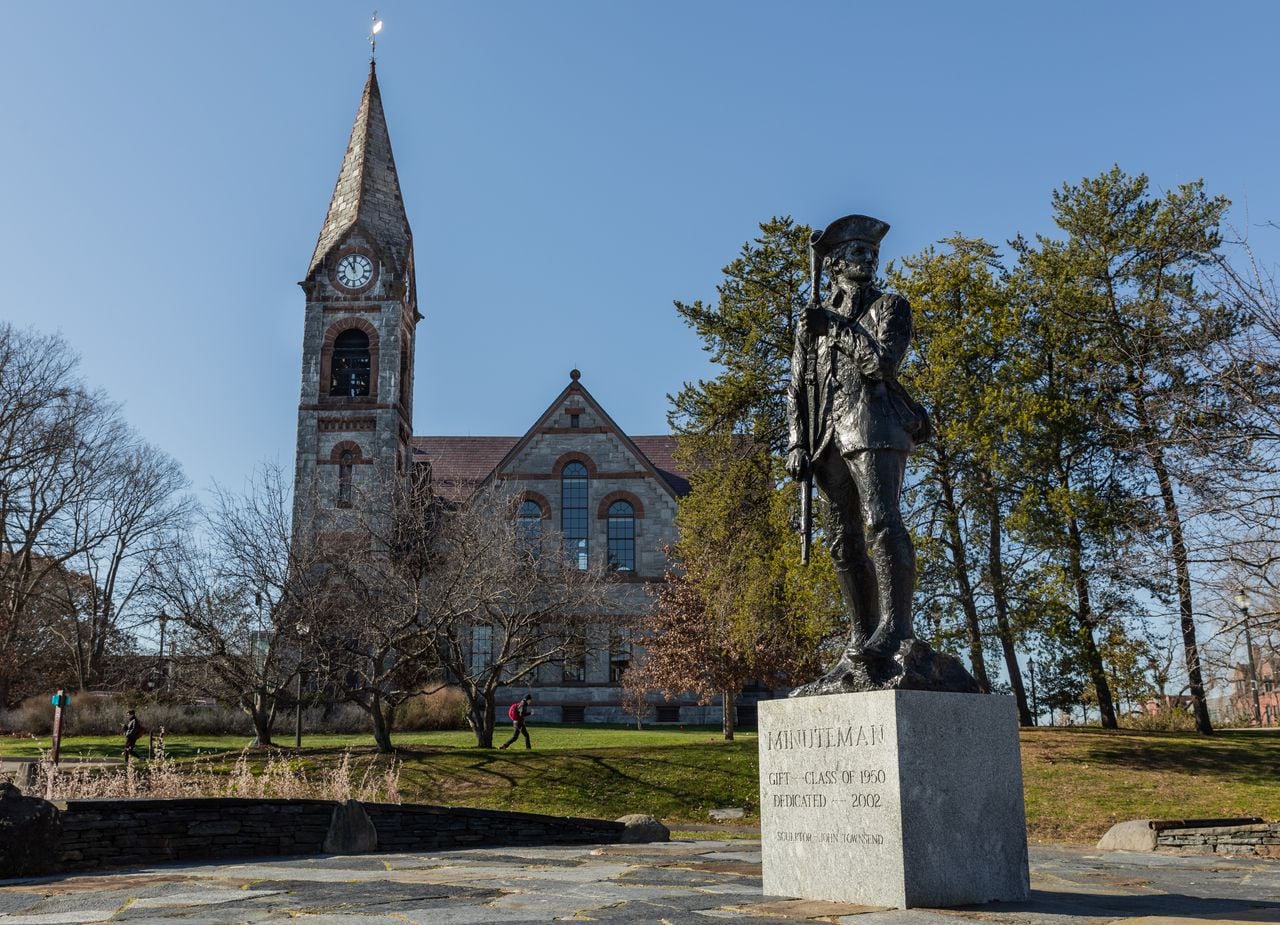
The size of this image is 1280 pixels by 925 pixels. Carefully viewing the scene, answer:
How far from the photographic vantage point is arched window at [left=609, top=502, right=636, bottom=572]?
45375 mm

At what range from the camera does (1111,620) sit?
2386cm

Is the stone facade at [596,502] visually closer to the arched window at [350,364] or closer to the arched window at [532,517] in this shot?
the arched window at [532,517]

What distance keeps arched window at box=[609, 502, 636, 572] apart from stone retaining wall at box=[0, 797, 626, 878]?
107 ft

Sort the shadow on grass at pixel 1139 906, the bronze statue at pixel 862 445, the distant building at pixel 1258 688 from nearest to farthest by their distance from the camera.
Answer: the shadow on grass at pixel 1139 906, the bronze statue at pixel 862 445, the distant building at pixel 1258 688

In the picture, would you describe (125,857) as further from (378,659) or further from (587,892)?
(378,659)

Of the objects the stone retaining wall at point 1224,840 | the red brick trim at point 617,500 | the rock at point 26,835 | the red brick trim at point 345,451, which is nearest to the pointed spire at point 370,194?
the red brick trim at point 345,451

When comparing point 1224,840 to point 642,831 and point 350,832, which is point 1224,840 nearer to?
point 642,831

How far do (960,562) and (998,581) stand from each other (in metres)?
0.85

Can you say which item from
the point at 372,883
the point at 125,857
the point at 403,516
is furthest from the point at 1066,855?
the point at 403,516

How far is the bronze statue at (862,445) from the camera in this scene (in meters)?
6.38

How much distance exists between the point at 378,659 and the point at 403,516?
7.34 metres

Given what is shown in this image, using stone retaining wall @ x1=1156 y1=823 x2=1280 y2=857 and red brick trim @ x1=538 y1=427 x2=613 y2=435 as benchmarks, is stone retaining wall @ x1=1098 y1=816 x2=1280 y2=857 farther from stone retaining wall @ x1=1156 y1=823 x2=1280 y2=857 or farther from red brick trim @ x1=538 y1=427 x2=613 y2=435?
red brick trim @ x1=538 y1=427 x2=613 y2=435

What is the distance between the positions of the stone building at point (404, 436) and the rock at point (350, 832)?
3049 centimetres

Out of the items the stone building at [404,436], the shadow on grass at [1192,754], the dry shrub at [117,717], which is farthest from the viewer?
the stone building at [404,436]
